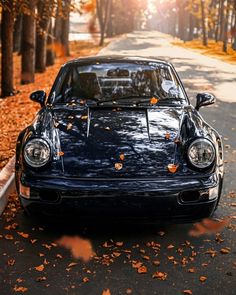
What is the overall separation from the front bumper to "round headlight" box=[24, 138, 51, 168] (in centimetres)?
16

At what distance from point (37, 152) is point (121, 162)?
0.75 meters

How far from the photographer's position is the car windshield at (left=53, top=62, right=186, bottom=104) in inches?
219

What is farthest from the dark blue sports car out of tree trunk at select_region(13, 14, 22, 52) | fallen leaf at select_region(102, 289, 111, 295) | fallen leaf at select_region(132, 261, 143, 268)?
tree trunk at select_region(13, 14, 22, 52)

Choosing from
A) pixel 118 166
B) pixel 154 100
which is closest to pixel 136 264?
pixel 118 166

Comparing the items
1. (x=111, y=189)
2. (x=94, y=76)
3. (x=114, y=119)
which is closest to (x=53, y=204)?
(x=111, y=189)

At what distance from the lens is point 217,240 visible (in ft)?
14.4

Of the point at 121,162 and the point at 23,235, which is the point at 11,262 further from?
the point at 121,162

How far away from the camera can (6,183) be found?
550 cm

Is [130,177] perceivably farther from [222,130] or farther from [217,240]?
[222,130]

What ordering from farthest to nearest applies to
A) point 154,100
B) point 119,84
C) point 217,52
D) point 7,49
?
point 217,52 → point 7,49 → point 119,84 → point 154,100

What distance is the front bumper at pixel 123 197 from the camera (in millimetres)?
4074

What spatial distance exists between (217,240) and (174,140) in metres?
0.98

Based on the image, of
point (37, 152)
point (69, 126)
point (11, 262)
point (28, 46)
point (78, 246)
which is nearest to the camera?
point (11, 262)

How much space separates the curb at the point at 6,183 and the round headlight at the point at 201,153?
6.66ft
